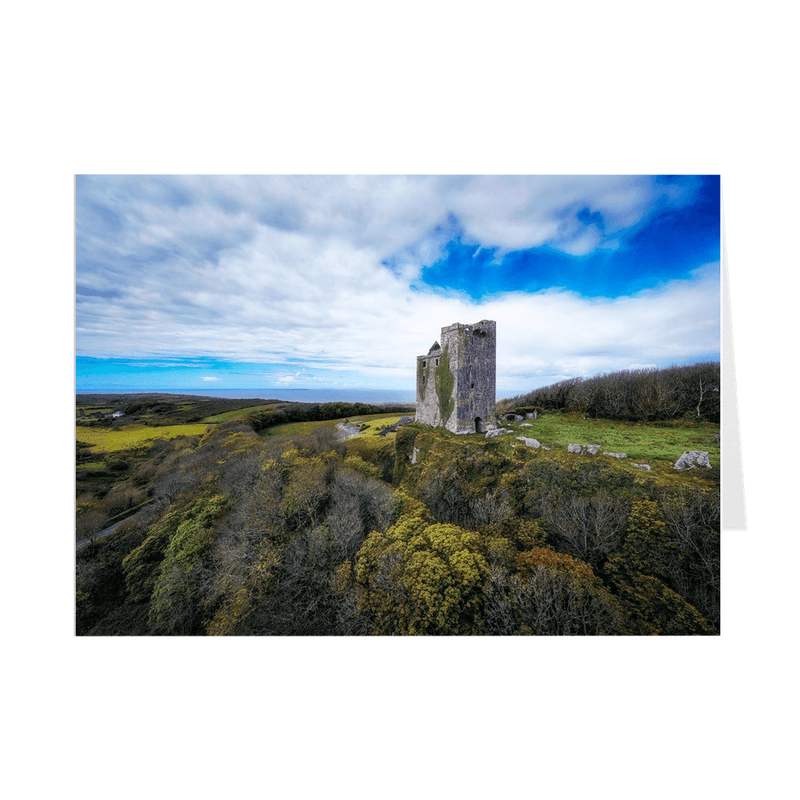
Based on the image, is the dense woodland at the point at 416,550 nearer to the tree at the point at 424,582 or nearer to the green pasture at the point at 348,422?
the tree at the point at 424,582

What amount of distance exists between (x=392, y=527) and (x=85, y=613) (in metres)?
6.13

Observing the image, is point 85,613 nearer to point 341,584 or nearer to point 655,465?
point 341,584

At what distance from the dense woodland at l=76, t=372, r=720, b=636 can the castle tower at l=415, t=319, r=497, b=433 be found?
183 centimetres

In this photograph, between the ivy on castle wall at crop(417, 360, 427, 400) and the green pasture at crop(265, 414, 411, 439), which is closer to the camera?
the green pasture at crop(265, 414, 411, 439)

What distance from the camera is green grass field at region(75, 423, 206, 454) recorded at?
19.9 feet

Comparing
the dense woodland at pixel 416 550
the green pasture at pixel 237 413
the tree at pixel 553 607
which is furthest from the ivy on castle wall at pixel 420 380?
the tree at pixel 553 607

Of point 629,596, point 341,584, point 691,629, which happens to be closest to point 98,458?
point 341,584

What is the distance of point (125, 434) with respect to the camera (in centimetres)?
690

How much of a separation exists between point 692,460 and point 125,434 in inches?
521

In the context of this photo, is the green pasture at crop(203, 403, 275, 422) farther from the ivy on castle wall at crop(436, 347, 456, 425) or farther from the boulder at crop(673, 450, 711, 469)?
the boulder at crop(673, 450, 711, 469)


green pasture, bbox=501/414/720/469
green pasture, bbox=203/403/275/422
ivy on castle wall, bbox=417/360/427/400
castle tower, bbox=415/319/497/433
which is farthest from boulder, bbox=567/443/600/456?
green pasture, bbox=203/403/275/422

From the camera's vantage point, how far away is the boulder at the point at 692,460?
493 cm

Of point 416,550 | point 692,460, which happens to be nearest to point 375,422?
point 416,550

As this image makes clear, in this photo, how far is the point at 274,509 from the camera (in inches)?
225
